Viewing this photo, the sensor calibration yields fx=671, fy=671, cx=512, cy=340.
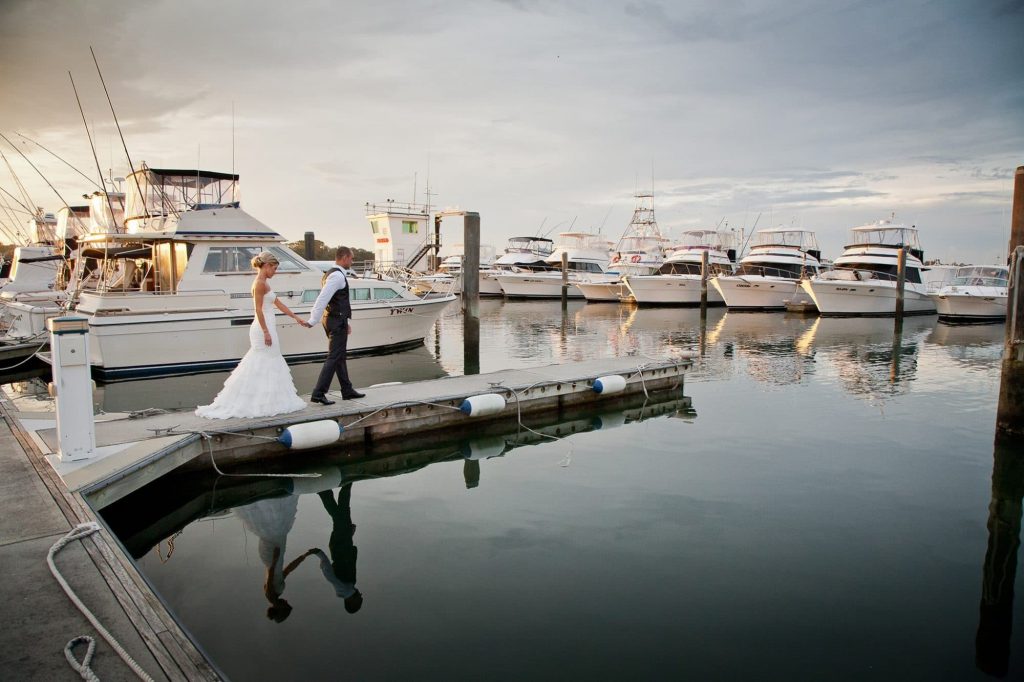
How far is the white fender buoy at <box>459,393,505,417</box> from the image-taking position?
30.3 feet

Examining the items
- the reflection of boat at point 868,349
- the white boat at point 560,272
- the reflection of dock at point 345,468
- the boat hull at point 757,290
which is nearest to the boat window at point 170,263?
the reflection of dock at point 345,468

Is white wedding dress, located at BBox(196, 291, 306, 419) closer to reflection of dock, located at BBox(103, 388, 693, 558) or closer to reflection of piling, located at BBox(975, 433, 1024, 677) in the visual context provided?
reflection of dock, located at BBox(103, 388, 693, 558)

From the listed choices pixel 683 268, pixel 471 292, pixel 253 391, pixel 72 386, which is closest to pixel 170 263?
pixel 471 292

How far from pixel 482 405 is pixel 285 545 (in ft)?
12.5

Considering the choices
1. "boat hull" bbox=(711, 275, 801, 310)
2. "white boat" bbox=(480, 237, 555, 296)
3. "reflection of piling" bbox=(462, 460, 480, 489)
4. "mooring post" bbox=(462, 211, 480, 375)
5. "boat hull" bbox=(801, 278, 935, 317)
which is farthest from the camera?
"white boat" bbox=(480, 237, 555, 296)

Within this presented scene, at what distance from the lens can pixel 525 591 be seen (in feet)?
16.7

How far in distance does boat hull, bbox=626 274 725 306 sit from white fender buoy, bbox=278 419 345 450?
32666 mm

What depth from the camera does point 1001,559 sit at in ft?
19.3

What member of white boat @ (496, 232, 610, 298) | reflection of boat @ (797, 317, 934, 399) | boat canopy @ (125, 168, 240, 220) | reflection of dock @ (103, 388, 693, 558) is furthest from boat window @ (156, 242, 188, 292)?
white boat @ (496, 232, 610, 298)

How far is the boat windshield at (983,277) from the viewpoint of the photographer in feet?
104

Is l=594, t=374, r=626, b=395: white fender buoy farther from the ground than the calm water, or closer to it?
farther from the ground

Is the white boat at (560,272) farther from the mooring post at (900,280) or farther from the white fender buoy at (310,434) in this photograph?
the white fender buoy at (310,434)

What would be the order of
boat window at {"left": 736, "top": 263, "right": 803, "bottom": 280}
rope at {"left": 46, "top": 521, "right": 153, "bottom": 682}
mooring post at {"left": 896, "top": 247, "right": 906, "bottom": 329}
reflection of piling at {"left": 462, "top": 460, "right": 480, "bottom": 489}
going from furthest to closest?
boat window at {"left": 736, "top": 263, "right": 803, "bottom": 280} < mooring post at {"left": 896, "top": 247, "right": 906, "bottom": 329} < reflection of piling at {"left": 462, "top": 460, "right": 480, "bottom": 489} < rope at {"left": 46, "top": 521, "right": 153, "bottom": 682}

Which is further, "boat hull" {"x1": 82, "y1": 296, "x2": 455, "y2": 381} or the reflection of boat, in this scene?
the reflection of boat
